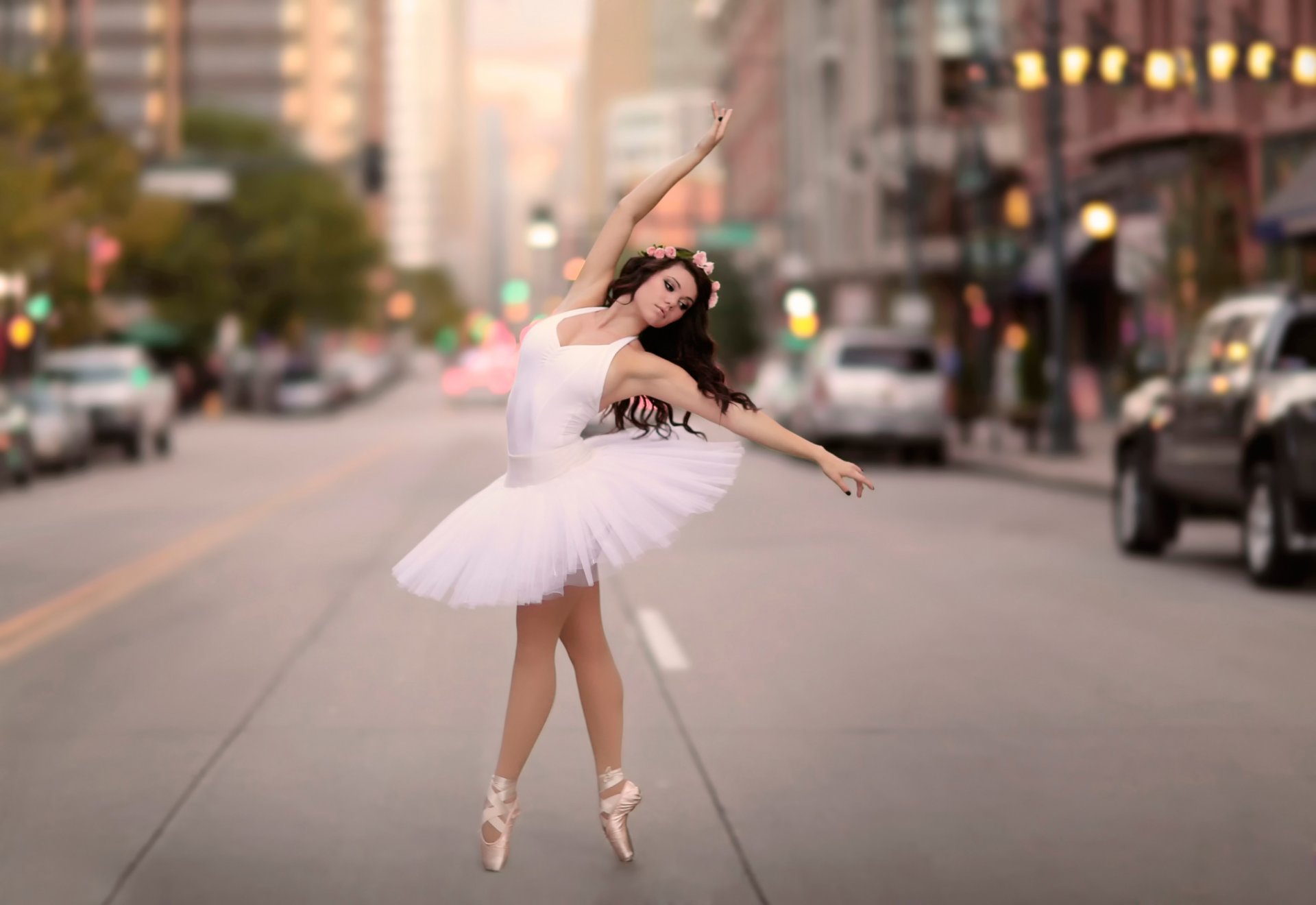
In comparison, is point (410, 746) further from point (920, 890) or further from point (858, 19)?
point (858, 19)

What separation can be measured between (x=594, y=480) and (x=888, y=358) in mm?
26726

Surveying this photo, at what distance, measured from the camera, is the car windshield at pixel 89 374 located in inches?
1476

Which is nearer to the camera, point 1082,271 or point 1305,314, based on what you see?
point 1305,314

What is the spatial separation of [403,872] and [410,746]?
211cm

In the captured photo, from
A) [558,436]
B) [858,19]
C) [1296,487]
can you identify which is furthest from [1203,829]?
[858,19]

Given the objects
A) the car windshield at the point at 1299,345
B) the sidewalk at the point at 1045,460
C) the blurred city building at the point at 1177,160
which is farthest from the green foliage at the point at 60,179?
the car windshield at the point at 1299,345

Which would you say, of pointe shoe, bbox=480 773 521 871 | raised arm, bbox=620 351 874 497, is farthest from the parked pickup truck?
pointe shoe, bbox=480 773 521 871

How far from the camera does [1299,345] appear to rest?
14227 mm

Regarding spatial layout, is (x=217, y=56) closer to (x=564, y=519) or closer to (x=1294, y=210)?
(x=1294, y=210)

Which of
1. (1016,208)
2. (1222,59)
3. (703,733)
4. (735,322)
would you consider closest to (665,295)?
(703,733)

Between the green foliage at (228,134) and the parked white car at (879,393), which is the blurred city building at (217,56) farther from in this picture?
the parked white car at (879,393)

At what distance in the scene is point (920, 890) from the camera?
570 centimetres

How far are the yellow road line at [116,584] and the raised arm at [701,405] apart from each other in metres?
5.88

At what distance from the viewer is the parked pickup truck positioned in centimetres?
1334
